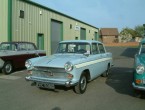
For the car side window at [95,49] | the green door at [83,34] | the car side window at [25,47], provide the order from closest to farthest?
the car side window at [95,49], the car side window at [25,47], the green door at [83,34]

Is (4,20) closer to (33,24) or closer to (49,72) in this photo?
(33,24)

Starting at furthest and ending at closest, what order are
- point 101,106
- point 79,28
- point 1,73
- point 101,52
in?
point 79,28 < point 1,73 < point 101,52 < point 101,106

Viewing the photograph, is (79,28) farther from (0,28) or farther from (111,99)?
(111,99)

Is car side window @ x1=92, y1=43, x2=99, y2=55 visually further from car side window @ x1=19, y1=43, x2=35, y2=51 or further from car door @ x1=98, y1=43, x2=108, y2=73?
car side window @ x1=19, y1=43, x2=35, y2=51

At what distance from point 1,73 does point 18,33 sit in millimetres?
4651

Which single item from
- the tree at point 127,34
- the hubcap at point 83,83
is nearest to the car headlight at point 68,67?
the hubcap at point 83,83

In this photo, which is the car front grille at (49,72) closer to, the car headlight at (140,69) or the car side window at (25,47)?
the car headlight at (140,69)

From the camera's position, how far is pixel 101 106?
5.92 meters

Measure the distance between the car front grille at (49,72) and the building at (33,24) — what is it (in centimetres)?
822

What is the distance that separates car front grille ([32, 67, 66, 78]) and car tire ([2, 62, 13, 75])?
14.7 feet

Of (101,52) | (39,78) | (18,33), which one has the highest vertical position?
(18,33)

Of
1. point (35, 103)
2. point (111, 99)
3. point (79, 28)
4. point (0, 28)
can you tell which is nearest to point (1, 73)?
point (0, 28)

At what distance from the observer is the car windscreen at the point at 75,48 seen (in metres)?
8.19

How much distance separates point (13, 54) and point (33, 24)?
20.9 feet
